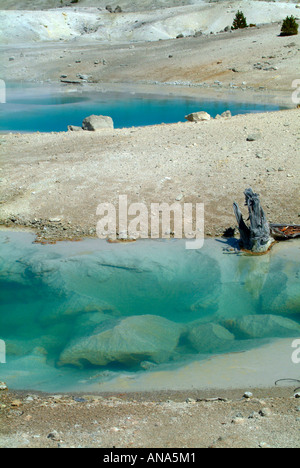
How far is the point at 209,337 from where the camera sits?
680cm

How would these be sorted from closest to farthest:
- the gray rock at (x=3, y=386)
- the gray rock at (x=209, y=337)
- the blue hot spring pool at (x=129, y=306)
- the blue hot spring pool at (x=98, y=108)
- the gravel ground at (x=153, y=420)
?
the gravel ground at (x=153, y=420) → the gray rock at (x=3, y=386) → the blue hot spring pool at (x=129, y=306) → the gray rock at (x=209, y=337) → the blue hot spring pool at (x=98, y=108)

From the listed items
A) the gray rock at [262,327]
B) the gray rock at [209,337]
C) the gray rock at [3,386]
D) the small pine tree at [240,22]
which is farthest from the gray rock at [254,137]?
the small pine tree at [240,22]

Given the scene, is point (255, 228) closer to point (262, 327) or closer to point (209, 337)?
point (262, 327)

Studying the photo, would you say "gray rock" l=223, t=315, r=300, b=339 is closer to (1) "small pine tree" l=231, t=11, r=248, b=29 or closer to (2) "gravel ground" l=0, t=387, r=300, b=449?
(2) "gravel ground" l=0, t=387, r=300, b=449

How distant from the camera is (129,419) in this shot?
15.9ft

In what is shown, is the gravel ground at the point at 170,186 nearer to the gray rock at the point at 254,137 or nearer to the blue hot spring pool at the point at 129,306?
the gray rock at the point at 254,137

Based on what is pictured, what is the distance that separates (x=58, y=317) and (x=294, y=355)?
11.2 feet

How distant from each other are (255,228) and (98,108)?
15.4 m

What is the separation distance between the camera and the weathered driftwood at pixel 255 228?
877 centimetres

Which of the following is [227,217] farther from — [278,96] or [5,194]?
[278,96]

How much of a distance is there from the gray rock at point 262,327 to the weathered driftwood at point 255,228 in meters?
1.91

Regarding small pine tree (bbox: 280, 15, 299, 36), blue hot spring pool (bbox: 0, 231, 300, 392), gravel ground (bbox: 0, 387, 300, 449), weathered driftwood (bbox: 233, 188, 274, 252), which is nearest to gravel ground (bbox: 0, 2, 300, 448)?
gravel ground (bbox: 0, 387, 300, 449)

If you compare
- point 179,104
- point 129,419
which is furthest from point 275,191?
point 179,104

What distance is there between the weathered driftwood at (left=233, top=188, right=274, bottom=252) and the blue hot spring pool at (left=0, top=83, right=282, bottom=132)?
993 cm
